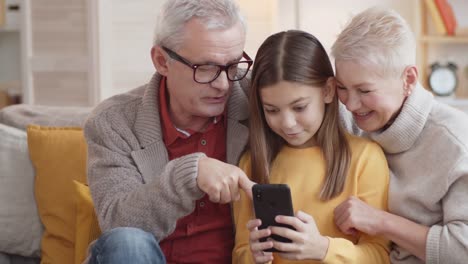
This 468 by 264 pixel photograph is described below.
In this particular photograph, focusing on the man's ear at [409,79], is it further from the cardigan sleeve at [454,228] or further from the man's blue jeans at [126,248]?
the man's blue jeans at [126,248]

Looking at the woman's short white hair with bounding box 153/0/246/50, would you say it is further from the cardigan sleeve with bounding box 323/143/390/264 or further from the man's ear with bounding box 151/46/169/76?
the cardigan sleeve with bounding box 323/143/390/264

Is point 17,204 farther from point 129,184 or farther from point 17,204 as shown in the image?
point 129,184

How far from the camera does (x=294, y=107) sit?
187cm

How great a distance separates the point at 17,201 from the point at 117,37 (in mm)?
1942

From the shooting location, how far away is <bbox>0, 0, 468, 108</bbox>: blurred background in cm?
422

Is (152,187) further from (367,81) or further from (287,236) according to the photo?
(367,81)

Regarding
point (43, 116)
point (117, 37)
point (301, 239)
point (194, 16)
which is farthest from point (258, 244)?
point (117, 37)

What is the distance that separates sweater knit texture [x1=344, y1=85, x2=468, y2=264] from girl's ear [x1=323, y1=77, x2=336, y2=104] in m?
0.14

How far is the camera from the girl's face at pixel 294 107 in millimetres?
1851

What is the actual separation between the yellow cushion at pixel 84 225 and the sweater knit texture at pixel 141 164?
20 cm

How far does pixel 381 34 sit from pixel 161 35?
58 centimetres

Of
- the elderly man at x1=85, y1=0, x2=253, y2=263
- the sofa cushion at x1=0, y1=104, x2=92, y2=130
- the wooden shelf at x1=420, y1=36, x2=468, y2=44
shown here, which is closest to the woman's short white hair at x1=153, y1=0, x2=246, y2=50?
the elderly man at x1=85, y1=0, x2=253, y2=263

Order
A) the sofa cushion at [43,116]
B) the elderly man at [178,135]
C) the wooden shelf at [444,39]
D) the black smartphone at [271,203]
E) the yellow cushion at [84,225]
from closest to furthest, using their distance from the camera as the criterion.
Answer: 1. the black smartphone at [271,203]
2. the elderly man at [178,135]
3. the yellow cushion at [84,225]
4. the sofa cushion at [43,116]
5. the wooden shelf at [444,39]

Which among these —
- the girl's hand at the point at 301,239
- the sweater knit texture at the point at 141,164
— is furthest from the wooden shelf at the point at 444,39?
the girl's hand at the point at 301,239
